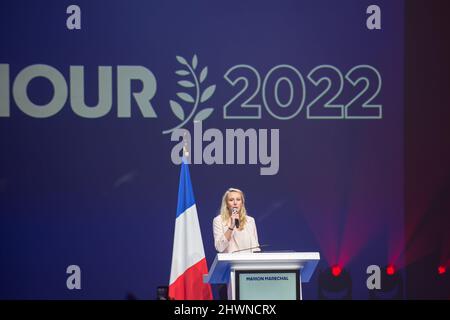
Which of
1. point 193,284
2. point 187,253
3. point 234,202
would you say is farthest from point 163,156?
point 193,284

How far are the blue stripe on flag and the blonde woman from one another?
31cm

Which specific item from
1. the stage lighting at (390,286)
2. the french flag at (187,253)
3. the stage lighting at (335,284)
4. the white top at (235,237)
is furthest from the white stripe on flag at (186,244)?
the stage lighting at (390,286)

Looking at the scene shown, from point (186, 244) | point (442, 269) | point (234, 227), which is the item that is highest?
point (234, 227)

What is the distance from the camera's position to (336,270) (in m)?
8.86

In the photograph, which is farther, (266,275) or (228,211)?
(228,211)

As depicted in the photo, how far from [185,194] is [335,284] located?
66.6 inches

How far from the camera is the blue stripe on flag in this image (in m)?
8.62

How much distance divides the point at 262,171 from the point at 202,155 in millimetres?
597

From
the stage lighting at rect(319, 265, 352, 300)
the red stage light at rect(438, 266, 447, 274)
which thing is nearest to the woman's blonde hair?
the stage lighting at rect(319, 265, 352, 300)

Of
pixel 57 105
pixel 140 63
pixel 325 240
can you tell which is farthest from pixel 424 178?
pixel 57 105

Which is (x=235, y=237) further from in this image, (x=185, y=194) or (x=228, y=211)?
(x=185, y=194)

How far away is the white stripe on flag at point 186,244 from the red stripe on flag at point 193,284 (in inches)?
1.6

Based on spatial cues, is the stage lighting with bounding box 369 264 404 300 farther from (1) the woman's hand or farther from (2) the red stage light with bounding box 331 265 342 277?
(1) the woman's hand

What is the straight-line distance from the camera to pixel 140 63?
8.77 meters
